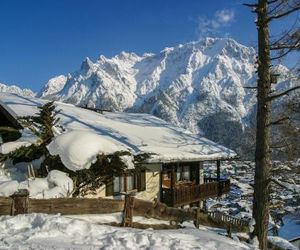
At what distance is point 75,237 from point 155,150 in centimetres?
1134

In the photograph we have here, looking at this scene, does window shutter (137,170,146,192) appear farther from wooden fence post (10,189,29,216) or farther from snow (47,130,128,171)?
wooden fence post (10,189,29,216)

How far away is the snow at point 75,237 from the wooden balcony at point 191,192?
1251cm

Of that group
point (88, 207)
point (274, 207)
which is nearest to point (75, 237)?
point (88, 207)

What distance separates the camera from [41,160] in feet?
54.6

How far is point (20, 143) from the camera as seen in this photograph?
16219 mm

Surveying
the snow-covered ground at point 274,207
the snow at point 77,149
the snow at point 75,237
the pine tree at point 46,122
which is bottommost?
the snow-covered ground at point 274,207

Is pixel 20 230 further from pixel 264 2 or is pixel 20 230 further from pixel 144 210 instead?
pixel 264 2

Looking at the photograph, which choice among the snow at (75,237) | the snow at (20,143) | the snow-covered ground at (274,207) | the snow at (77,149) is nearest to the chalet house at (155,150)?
the snow at (20,143)

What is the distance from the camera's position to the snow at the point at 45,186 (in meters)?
12.9

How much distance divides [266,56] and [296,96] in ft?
8.65

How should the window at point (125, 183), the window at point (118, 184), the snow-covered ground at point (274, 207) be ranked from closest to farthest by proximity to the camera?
the window at point (125, 183), the window at point (118, 184), the snow-covered ground at point (274, 207)

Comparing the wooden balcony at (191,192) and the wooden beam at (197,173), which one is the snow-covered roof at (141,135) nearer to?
the wooden beam at (197,173)

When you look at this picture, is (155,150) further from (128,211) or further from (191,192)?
(128,211)

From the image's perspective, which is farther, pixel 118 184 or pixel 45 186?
pixel 118 184
